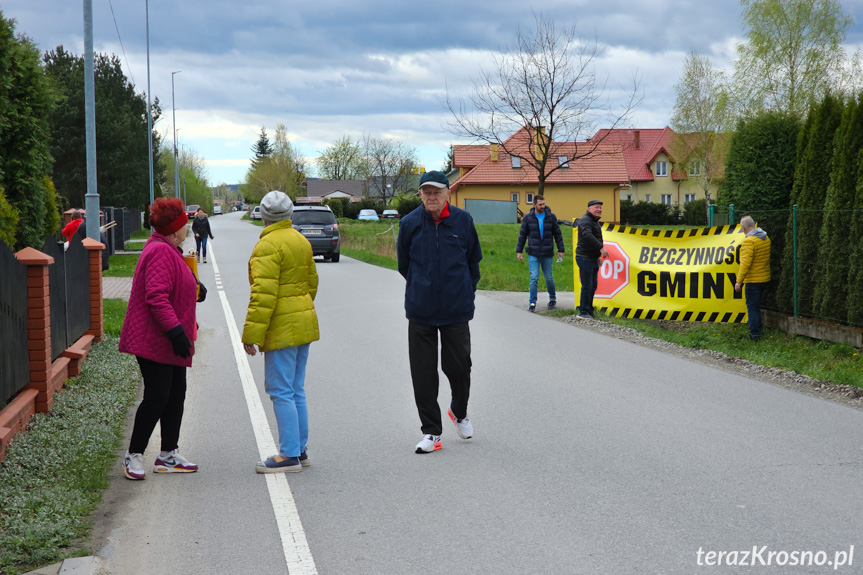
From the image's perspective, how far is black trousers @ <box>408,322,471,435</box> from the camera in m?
6.28

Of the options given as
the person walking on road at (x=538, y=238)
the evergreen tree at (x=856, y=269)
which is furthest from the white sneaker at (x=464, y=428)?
the person walking on road at (x=538, y=238)

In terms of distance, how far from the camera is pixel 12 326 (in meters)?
6.75

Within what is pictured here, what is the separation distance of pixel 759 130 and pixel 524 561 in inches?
479

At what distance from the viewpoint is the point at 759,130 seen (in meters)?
14.6

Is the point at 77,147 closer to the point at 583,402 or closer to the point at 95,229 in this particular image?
the point at 95,229

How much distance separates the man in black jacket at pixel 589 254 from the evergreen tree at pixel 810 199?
9.77ft

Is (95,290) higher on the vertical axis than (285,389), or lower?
higher

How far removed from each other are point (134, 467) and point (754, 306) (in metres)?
8.99

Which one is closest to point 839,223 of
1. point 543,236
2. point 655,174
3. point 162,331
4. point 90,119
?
point 543,236

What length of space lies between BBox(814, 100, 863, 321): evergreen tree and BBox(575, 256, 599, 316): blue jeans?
3.73 meters

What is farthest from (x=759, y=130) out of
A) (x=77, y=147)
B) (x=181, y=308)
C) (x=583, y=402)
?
(x=77, y=147)

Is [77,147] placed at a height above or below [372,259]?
above

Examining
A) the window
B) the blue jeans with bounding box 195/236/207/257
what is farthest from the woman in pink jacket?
the window

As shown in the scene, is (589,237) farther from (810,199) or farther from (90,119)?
(90,119)
